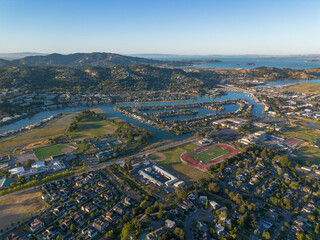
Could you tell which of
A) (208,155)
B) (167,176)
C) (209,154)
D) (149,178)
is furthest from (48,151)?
(209,154)

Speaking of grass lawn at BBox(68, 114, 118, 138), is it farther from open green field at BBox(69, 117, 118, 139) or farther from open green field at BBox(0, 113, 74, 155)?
open green field at BBox(0, 113, 74, 155)

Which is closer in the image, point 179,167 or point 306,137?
point 179,167

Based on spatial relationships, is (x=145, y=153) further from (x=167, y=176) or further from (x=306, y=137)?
(x=306, y=137)

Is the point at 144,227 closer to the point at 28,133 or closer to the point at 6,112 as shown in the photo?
the point at 28,133

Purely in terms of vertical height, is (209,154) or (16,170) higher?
(16,170)

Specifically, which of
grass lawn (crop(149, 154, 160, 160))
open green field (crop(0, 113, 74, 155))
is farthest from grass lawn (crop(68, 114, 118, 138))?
grass lawn (crop(149, 154, 160, 160))

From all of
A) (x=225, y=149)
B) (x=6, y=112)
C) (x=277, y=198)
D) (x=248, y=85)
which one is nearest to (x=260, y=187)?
(x=277, y=198)

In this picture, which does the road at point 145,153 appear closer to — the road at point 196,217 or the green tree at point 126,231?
the green tree at point 126,231

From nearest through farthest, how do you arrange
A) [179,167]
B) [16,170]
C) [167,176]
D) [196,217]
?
[196,217] < [167,176] < [16,170] < [179,167]
